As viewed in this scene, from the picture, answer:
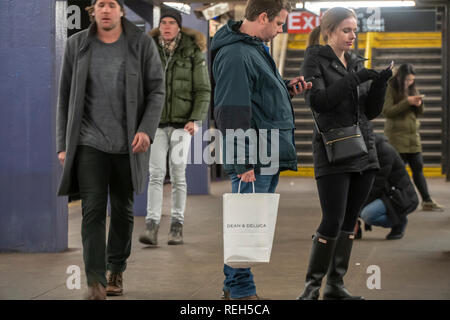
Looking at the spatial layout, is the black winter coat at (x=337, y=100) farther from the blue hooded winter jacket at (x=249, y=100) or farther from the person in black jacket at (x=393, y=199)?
the person in black jacket at (x=393, y=199)

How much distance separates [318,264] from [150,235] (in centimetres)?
258

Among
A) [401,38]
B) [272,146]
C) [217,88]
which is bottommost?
[272,146]

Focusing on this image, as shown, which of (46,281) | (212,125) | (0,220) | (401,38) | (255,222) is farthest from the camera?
(401,38)

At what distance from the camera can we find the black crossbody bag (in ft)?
14.8

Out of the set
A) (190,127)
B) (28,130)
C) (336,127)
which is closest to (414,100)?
(190,127)

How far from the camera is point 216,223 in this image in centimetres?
875

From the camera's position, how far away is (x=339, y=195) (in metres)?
4.53

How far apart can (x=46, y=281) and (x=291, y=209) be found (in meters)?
5.14

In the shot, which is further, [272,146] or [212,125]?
[212,125]

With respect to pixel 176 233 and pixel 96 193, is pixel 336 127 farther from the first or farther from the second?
pixel 176 233

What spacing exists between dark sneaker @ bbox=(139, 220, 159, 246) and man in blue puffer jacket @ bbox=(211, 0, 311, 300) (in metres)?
A: 2.47

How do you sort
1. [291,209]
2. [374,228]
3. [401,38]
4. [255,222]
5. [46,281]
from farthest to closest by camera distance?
1. [401,38]
2. [291,209]
3. [374,228]
4. [46,281]
5. [255,222]
